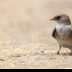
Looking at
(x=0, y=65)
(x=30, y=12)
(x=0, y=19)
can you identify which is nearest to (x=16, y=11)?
(x=30, y=12)

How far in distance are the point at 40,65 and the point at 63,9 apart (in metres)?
16.6

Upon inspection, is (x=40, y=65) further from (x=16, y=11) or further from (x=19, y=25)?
(x=16, y=11)

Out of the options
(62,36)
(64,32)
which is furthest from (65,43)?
(64,32)

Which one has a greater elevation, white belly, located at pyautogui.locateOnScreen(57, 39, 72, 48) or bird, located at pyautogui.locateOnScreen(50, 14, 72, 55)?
bird, located at pyautogui.locateOnScreen(50, 14, 72, 55)

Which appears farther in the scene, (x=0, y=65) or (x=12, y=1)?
(x=12, y=1)

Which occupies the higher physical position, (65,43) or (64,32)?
(64,32)

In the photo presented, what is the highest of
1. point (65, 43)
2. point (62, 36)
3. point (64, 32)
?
point (64, 32)

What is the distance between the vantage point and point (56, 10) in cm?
2042

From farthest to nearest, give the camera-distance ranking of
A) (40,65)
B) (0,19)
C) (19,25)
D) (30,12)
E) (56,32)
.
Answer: (30,12) < (0,19) < (19,25) < (56,32) < (40,65)

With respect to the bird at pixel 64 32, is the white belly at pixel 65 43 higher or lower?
lower

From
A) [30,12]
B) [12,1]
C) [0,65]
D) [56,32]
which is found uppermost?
[12,1]

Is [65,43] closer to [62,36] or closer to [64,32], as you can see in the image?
[62,36]

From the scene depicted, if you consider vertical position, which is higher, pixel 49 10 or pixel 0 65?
pixel 49 10

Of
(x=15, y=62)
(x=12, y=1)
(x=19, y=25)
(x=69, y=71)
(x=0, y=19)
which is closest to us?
(x=69, y=71)
